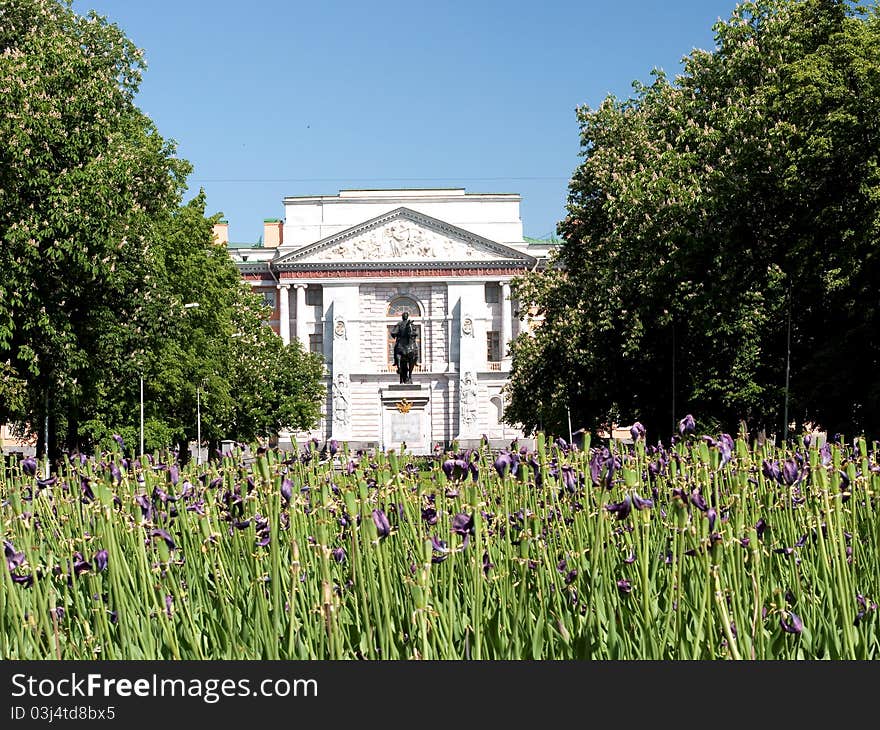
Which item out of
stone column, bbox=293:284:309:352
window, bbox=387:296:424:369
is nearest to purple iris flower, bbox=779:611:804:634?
window, bbox=387:296:424:369

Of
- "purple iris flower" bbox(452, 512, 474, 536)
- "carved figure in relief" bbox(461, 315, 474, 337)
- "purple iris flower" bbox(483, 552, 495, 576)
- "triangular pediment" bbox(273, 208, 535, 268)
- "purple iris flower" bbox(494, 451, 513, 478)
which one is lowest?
"purple iris flower" bbox(483, 552, 495, 576)

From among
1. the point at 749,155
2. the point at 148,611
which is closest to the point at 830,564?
the point at 148,611

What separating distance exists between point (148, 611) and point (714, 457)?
2.34m

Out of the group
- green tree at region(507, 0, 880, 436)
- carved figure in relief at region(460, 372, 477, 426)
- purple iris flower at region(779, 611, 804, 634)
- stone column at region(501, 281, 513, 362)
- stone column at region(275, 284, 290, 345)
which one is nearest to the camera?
purple iris flower at region(779, 611, 804, 634)

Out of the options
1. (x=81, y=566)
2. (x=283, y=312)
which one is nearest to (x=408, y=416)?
(x=283, y=312)

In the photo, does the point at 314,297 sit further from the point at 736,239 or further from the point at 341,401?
the point at 736,239

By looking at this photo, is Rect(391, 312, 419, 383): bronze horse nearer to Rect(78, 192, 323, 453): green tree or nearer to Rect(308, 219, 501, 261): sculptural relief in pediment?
Rect(78, 192, 323, 453): green tree

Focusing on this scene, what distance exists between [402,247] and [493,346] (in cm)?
1062

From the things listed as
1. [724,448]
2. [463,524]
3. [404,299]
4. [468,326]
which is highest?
[404,299]

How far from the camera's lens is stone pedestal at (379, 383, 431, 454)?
328ft

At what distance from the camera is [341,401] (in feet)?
328

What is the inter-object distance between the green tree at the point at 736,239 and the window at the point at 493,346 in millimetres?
60252

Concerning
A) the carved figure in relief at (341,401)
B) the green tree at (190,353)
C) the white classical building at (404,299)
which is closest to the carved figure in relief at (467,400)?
the white classical building at (404,299)

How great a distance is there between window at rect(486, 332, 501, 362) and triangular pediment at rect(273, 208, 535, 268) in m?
6.45
